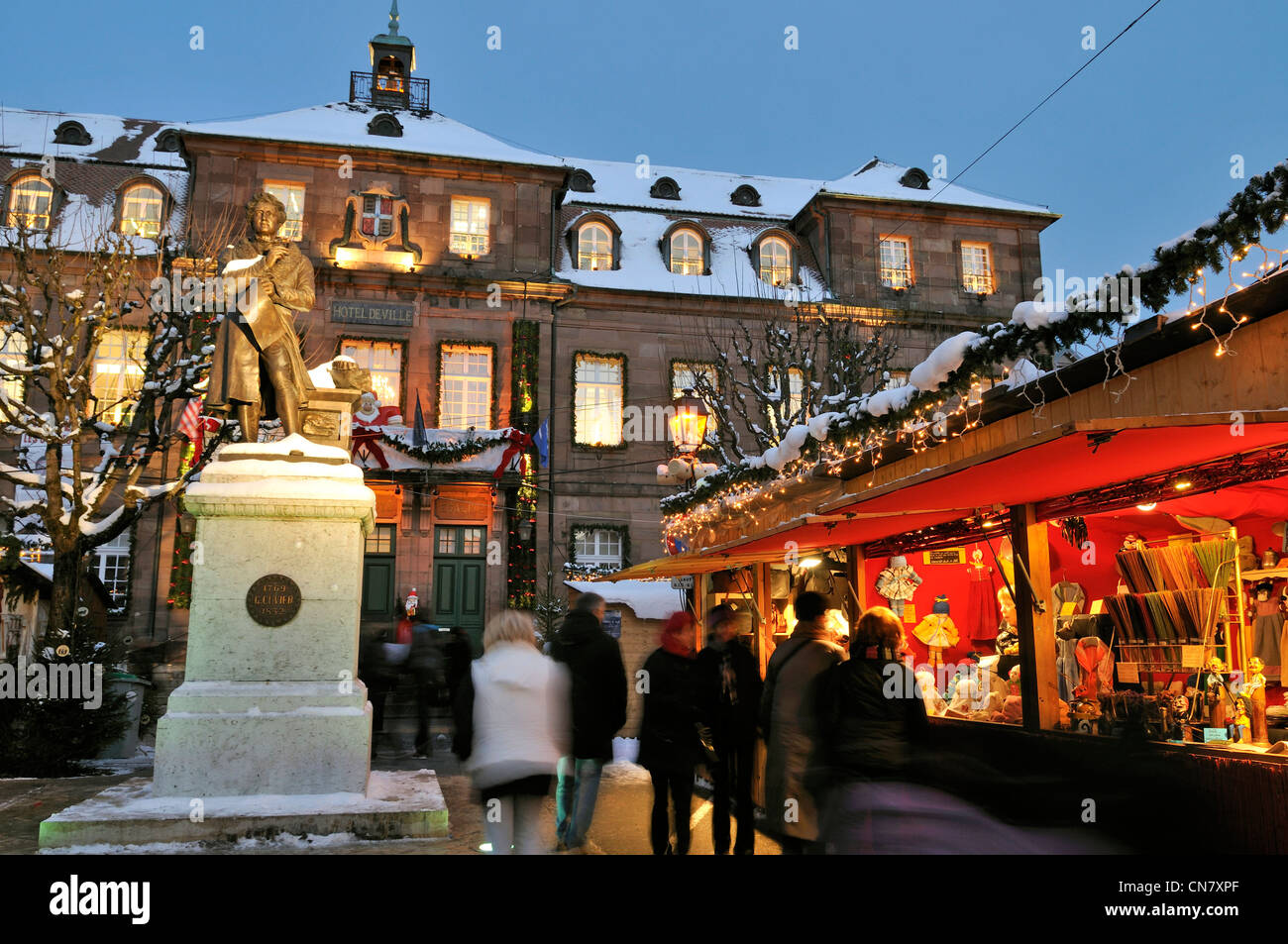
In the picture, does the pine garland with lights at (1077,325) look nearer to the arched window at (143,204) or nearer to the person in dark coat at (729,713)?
the person in dark coat at (729,713)

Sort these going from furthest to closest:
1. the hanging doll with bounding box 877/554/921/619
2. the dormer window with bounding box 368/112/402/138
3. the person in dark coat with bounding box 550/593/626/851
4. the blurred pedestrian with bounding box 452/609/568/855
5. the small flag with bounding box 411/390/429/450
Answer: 1. the dormer window with bounding box 368/112/402/138
2. the small flag with bounding box 411/390/429/450
3. the hanging doll with bounding box 877/554/921/619
4. the person in dark coat with bounding box 550/593/626/851
5. the blurred pedestrian with bounding box 452/609/568/855

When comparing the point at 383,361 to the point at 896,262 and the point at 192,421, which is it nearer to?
the point at 192,421

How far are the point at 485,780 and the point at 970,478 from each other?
13.0ft

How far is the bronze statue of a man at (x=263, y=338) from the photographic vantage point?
27.9ft

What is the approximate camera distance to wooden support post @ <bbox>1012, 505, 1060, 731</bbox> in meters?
8.02

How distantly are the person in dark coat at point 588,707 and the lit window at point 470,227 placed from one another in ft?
75.5

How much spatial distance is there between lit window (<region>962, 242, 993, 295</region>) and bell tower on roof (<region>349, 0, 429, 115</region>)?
1821 cm

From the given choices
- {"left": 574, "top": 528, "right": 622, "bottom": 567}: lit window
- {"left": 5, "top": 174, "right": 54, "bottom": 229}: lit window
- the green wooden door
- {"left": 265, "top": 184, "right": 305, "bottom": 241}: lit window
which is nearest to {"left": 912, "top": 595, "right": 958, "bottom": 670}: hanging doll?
{"left": 574, "top": 528, "right": 622, "bottom": 567}: lit window

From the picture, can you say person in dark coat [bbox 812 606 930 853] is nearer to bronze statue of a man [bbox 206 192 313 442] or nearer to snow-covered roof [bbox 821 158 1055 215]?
bronze statue of a man [bbox 206 192 313 442]

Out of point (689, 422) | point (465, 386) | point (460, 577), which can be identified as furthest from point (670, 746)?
point (465, 386)

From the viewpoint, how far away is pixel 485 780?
17.3 feet
